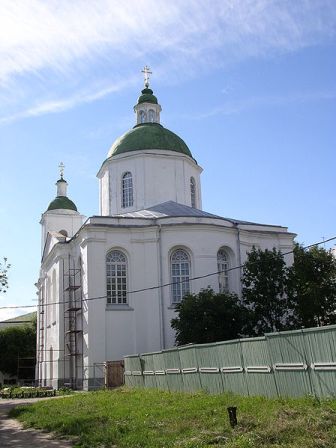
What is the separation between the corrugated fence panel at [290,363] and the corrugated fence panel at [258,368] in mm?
267

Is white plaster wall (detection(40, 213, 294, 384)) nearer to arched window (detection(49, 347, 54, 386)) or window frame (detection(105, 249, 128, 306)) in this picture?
window frame (detection(105, 249, 128, 306))

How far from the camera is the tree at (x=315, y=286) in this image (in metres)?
35.1

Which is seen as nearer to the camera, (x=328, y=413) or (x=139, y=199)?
(x=328, y=413)

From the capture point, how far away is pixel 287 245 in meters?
35.9

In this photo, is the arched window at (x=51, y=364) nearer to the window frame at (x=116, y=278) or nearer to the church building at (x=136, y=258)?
the church building at (x=136, y=258)

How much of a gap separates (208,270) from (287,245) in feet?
23.7

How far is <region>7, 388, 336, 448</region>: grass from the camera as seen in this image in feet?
30.8

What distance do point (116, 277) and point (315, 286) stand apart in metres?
13.2

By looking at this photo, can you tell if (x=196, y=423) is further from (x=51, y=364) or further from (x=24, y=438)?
(x=51, y=364)

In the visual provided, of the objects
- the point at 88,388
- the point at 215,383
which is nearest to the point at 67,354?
the point at 88,388

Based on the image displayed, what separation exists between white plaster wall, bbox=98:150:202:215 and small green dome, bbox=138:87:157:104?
5.69 meters

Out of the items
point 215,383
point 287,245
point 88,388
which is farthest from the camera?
point 287,245

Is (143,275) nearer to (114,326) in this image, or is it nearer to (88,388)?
(114,326)

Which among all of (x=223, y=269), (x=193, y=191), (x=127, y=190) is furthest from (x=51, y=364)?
(x=193, y=191)
